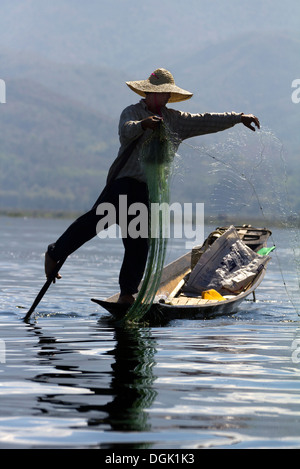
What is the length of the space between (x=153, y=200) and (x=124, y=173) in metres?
0.47

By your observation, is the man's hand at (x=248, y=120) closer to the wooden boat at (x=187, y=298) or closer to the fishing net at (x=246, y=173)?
the fishing net at (x=246, y=173)

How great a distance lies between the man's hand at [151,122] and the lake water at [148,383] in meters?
2.25

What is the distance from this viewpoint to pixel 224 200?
44.1 ft

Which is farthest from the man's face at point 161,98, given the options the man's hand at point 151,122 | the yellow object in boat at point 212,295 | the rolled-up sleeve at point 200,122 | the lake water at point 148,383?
the yellow object in boat at point 212,295

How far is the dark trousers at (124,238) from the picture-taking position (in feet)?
34.4

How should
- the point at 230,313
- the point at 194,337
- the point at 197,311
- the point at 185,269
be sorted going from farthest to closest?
the point at 185,269 < the point at 230,313 < the point at 197,311 < the point at 194,337

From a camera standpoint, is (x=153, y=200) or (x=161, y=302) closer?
(x=153, y=200)

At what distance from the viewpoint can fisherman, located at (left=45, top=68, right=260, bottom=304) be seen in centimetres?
1042

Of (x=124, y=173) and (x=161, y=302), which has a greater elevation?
(x=124, y=173)

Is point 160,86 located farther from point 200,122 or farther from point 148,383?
point 148,383

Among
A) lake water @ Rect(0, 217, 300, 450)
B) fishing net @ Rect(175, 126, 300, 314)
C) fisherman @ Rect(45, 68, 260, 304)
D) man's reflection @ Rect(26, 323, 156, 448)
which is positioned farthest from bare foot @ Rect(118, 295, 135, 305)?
fishing net @ Rect(175, 126, 300, 314)
